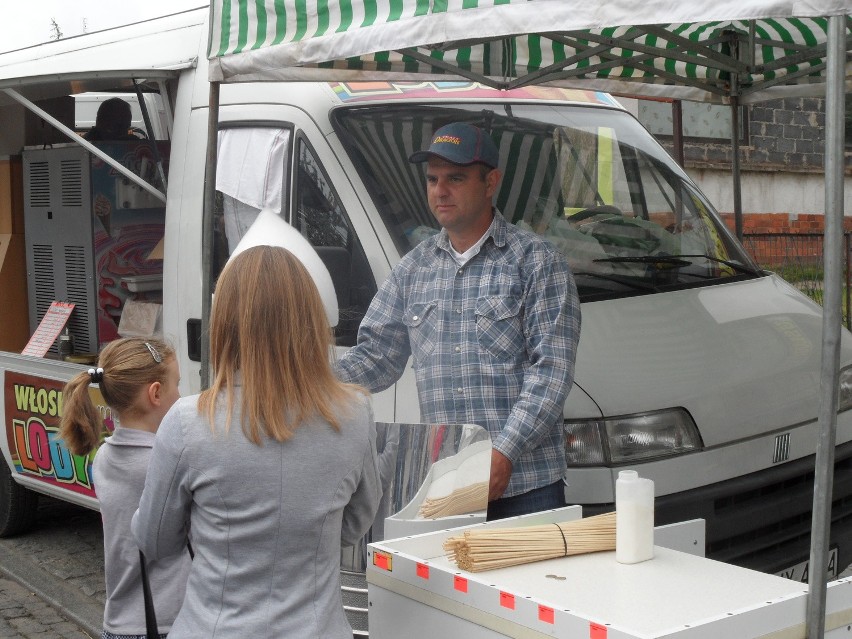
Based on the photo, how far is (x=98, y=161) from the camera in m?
6.28

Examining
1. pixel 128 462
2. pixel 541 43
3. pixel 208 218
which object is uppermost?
pixel 541 43

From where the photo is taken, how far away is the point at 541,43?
5.54 meters

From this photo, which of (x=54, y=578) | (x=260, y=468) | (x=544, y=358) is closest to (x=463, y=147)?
(x=544, y=358)

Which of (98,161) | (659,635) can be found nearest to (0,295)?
(98,161)

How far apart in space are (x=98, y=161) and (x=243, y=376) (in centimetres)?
415

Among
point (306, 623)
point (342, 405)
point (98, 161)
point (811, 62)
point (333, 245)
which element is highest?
point (811, 62)

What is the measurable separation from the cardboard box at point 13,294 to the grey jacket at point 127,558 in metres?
4.03

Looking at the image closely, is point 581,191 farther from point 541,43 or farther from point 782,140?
point 782,140

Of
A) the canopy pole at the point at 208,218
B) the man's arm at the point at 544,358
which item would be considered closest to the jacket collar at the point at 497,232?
the man's arm at the point at 544,358

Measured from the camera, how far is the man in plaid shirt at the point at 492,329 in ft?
11.8

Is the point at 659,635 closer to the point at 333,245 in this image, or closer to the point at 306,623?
the point at 306,623

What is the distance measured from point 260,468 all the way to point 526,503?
146 centimetres

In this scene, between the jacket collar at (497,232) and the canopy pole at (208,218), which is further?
the canopy pole at (208,218)

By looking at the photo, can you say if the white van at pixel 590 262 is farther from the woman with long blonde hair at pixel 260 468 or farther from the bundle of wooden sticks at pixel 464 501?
the woman with long blonde hair at pixel 260 468
